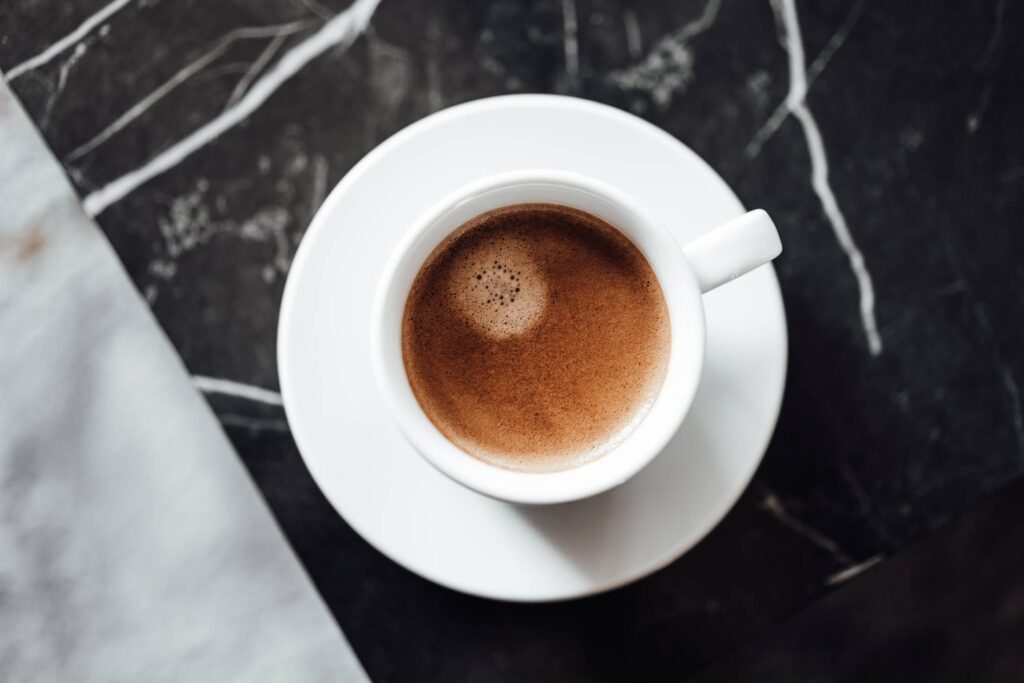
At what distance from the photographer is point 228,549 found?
101cm

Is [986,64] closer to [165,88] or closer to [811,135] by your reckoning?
[811,135]

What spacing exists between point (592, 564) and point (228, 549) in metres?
0.44

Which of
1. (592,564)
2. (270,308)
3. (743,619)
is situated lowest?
(743,619)

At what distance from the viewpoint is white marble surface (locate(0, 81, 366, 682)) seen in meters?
1.00

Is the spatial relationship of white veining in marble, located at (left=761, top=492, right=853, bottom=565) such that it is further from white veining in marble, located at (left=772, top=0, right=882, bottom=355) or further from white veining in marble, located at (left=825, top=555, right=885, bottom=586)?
white veining in marble, located at (left=772, top=0, right=882, bottom=355)

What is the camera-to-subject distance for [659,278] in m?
0.76

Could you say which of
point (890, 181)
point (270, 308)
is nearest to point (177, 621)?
point (270, 308)

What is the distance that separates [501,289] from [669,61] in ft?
1.14

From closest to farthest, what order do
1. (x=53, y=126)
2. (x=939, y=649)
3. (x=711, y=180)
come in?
(x=711, y=180) → (x=53, y=126) → (x=939, y=649)

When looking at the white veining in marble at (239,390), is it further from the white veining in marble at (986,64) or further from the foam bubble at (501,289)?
the white veining in marble at (986,64)

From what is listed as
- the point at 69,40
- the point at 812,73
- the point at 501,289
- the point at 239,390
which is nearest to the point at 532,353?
the point at 501,289

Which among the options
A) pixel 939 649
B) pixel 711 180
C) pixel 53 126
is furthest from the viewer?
pixel 939 649

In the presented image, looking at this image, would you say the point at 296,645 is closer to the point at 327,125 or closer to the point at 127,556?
the point at 127,556

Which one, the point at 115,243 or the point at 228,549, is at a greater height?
the point at 115,243
